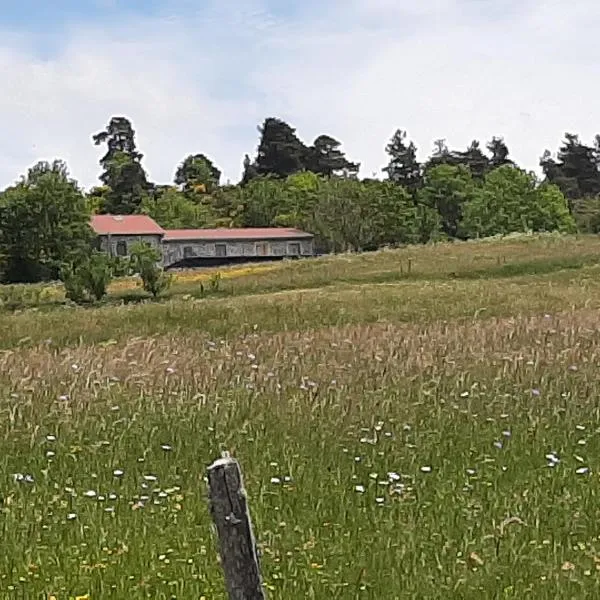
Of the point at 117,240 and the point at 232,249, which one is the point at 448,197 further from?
the point at 117,240

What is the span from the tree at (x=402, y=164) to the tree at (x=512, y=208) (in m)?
18.1

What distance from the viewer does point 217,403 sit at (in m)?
8.34

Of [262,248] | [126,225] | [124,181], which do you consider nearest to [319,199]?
[262,248]

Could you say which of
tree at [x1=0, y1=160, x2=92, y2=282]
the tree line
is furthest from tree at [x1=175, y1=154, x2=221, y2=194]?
tree at [x1=0, y1=160, x2=92, y2=282]

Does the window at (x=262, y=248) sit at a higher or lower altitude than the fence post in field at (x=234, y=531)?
higher

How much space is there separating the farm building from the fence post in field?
275 feet

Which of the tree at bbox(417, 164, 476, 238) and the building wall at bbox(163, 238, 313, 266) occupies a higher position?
the tree at bbox(417, 164, 476, 238)

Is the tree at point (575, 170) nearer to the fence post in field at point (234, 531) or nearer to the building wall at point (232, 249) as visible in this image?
the building wall at point (232, 249)

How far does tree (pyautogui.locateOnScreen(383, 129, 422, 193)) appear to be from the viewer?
348 feet

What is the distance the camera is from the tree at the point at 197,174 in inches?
4500

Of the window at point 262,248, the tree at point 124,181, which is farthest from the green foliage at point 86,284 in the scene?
the tree at point 124,181

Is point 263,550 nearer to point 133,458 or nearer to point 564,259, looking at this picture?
point 133,458

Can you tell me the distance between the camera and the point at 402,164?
111 metres

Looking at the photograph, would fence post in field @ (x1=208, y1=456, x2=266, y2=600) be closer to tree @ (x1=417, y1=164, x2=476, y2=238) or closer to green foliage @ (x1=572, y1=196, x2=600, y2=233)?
green foliage @ (x1=572, y1=196, x2=600, y2=233)
